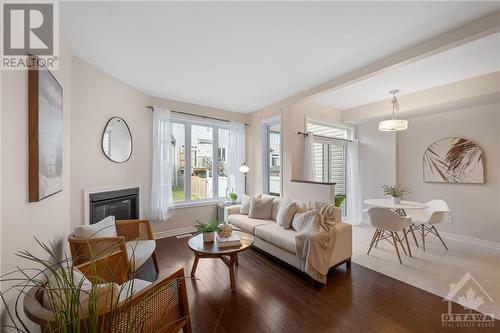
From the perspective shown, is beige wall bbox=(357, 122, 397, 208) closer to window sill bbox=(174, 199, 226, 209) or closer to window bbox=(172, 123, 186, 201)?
window sill bbox=(174, 199, 226, 209)

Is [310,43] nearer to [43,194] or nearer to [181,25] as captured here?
[181,25]

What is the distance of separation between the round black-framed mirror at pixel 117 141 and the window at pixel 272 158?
2.57 m

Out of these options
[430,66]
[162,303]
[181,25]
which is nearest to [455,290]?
[430,66]

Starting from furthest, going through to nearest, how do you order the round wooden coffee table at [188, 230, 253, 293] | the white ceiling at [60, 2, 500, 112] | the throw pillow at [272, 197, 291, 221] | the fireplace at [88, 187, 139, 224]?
1. the throw pillow at [272, 197, 291, 221]
2. the fireplace at [88, 187, 139, 224]
3. the round wooden coffee table at [188, 230, 253, 293]
4. the white ceiling at [60, 2, 500, 112]

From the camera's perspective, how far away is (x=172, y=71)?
9.04ft

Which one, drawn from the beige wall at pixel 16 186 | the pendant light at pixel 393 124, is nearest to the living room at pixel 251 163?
the beige wall at pixel 16 186

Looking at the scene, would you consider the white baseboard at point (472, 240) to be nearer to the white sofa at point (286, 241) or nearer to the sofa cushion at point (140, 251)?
the white sofa at point (286, 241)

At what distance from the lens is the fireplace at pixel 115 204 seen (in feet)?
8.64

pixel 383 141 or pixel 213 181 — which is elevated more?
pixel 383 141

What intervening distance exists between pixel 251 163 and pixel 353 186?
7.73 feet

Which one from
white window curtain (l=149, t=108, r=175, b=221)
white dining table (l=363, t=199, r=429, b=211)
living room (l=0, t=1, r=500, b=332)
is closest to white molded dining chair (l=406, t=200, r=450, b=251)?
living room (l=0, t=1, r=500, b=332)

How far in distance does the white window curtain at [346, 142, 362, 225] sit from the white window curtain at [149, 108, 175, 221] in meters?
3.79

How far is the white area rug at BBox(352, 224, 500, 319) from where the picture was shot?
2092 millimetres

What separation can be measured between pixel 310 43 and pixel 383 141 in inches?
131
